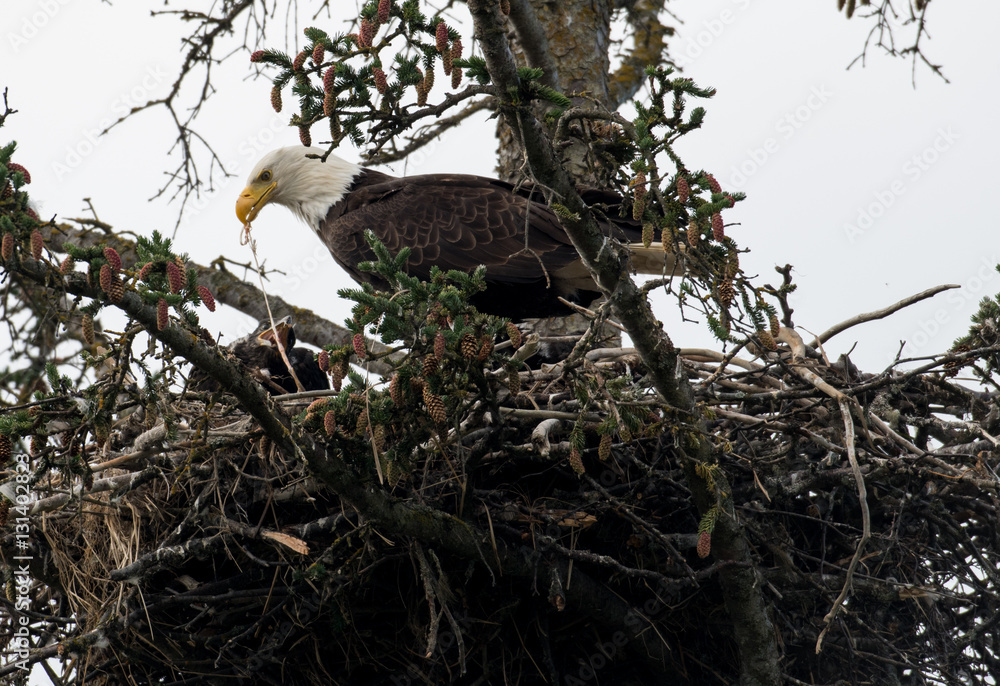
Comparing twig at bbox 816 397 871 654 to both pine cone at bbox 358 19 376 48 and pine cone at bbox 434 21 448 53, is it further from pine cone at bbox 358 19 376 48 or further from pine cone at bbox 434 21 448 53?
pine cone at bbox 358 19 376 48

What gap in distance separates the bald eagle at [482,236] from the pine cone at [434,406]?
2.25m

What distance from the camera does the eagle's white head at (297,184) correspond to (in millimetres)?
6055

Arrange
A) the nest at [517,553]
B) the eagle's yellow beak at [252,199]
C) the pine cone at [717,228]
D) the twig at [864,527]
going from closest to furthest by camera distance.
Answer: the pine cone at [717,228]
the twig at [864,527]
the nest at [517,553]
the eagle's yellow beak at [252,199]

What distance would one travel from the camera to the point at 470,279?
2627 mm

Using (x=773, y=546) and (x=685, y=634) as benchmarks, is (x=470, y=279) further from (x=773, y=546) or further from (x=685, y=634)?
(x=685, y=634)

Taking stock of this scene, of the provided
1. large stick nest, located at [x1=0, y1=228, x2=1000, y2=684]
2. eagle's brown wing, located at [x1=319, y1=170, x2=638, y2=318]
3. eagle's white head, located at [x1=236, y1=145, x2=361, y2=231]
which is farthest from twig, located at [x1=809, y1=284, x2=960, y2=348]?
eagle's white head, located at [x1=236, y1=145, x2=361, y2=231]

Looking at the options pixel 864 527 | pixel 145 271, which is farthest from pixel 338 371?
pixel 864 527

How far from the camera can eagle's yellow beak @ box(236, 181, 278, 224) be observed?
5953 millimetres

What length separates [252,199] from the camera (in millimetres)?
6055

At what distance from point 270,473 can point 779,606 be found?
2.28m

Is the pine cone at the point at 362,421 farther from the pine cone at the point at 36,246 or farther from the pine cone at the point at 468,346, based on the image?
the pine cone at the point at 36,246

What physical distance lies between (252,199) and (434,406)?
386 centimetres

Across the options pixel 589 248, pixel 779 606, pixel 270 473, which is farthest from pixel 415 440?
pixel 779 606

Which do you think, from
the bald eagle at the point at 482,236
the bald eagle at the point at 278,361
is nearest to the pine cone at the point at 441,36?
the bald eagle at the point at 482,236
